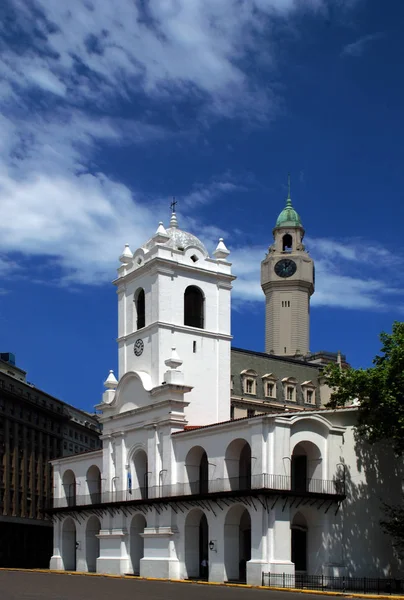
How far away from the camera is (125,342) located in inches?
2613

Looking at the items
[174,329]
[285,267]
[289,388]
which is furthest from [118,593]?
[285,267]

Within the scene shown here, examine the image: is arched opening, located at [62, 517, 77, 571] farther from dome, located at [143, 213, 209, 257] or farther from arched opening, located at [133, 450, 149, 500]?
dome, located at [143, 213, 209, 257]

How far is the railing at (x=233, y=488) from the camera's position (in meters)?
49.1

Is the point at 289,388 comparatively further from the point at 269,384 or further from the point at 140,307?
the point at 140,307

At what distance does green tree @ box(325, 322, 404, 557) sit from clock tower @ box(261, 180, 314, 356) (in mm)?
63055

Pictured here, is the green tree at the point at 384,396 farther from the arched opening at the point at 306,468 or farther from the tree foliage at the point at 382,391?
the arched opening at the point at 306,468

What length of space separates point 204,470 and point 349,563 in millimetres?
11693

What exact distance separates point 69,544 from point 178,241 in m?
24.9

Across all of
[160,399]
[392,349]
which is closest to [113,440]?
[160,399]

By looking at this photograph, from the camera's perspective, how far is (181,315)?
208ft

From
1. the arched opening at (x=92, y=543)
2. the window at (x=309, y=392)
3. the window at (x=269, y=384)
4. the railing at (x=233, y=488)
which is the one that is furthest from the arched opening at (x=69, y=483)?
the window at (x=309, y=392)

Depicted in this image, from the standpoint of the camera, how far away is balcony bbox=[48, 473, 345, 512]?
49031 mm

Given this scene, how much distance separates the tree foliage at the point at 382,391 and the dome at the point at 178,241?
17543mm

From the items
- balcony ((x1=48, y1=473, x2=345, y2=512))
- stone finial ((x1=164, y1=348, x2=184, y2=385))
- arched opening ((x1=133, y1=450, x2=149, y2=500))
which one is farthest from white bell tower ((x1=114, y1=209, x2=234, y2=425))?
balcony ((x1=48, y1=473, x2=345, y2=512))
